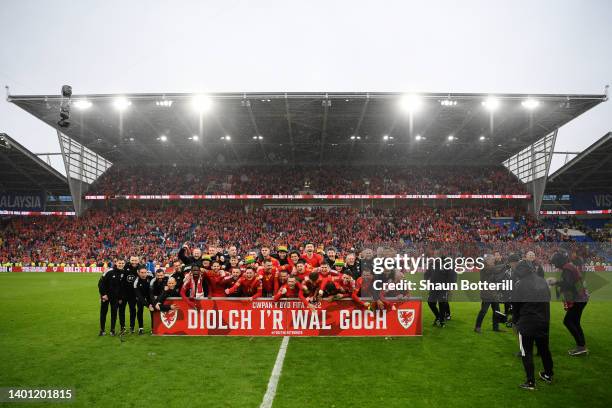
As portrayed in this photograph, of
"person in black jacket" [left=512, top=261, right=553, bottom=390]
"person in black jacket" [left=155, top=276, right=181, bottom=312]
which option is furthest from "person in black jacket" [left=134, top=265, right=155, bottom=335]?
"person in black jacket" [left=512, top=261, right=553, bottom=390]

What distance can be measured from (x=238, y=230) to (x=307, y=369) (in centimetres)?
2829

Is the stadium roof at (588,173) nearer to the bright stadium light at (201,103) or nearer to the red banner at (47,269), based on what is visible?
the bright stadium light at (201,103)

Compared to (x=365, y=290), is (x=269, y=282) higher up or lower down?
higher up

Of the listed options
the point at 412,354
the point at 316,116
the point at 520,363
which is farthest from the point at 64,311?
the point at 316,116

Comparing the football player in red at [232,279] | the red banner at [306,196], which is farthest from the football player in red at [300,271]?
the red banner at [306,196]

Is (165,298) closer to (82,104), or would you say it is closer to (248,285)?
(248,285)

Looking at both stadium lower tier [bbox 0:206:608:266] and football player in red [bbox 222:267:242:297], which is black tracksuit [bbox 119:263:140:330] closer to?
football player in red [bbox 222:267:242:297]

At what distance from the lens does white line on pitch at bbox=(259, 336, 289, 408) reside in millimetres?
5277

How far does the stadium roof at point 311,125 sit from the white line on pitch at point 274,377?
70.4ft

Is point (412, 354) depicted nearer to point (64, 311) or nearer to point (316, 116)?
point (64, 311)

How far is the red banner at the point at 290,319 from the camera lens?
8617 millimetres

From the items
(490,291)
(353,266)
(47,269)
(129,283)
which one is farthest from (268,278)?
(47,269)

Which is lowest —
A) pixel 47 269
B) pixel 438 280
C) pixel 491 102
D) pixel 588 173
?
pixel 47 269

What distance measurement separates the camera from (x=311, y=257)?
10.1 metres
